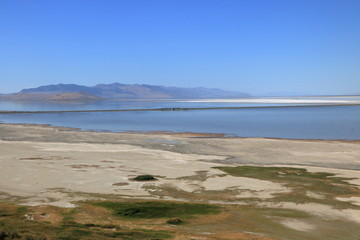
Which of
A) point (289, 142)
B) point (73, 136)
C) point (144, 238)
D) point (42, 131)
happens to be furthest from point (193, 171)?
point (42, 131)

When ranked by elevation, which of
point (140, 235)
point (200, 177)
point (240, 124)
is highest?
point (240, 124)

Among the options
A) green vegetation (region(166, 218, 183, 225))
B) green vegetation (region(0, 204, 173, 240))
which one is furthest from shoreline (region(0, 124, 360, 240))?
green vegetation (region(0, 204, 173, 240))

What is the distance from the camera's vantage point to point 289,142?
44.5 metres

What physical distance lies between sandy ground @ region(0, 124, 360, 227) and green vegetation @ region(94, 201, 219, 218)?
2.32 metres

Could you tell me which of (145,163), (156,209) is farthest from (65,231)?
(145,163)

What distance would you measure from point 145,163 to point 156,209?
44.2ft

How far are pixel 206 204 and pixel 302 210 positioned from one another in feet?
17.2

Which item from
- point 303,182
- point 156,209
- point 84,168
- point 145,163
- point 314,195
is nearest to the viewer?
point 156,209

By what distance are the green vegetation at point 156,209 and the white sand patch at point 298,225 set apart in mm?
3603

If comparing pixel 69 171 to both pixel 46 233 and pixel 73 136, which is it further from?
pixel 73 136

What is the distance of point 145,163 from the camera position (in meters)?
32.1

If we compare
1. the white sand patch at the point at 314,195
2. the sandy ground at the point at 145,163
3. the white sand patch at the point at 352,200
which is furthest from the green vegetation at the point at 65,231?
the white sand patch at the point at 352,200

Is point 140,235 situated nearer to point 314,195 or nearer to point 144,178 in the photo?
point 144,178

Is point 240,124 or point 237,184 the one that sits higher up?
point 240,124
